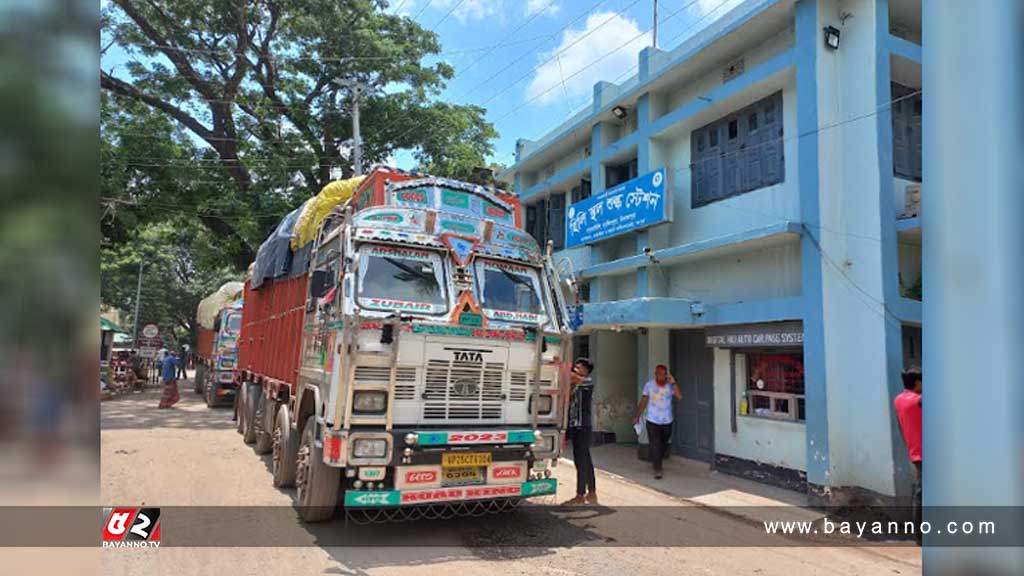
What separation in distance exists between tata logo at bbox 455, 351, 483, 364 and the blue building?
82.1 inches

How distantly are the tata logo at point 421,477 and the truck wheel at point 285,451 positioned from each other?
2.29 meters

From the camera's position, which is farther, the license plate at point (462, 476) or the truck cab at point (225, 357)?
the truck cab at point (225, 357)

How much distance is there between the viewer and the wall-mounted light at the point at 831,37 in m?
8.06

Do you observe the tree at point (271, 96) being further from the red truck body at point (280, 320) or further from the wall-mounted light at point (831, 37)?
the wall-mounted light at point (831, 37)

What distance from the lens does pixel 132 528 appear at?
5.29 metres

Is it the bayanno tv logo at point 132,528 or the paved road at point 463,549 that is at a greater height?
the bayanno tv logo at point 132,528

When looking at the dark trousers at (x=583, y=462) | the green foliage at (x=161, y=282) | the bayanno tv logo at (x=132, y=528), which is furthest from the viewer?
the green foliage at (x=161, y=282)

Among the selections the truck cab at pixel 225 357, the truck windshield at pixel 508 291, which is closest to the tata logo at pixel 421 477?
the truck windshield at pixel 508 291

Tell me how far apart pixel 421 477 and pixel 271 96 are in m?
17.6

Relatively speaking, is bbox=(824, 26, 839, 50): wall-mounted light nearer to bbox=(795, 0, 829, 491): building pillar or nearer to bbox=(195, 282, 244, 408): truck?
bbox=(795, 0, 829, 491): building pillar

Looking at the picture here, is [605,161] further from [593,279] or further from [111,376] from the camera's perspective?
[111,376]

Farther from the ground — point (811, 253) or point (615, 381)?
point (811, 253)

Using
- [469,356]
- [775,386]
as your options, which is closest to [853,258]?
[775,386]

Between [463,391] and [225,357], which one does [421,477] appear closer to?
[463,391]
